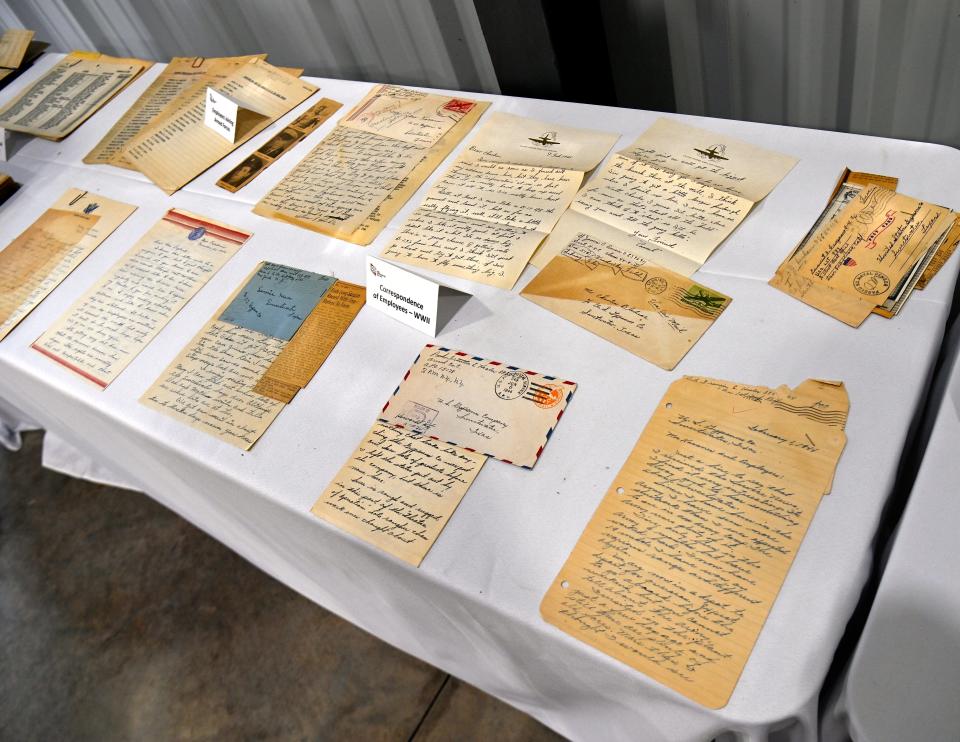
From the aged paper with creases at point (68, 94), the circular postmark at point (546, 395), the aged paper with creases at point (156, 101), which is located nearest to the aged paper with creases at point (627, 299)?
the circular postmark at point (546, 395)

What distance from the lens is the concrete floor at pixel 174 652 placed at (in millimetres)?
1581

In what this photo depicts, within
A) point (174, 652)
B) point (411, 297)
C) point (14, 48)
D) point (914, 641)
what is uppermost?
point (14, 48)

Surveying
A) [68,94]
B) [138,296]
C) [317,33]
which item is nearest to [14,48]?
[68,94]

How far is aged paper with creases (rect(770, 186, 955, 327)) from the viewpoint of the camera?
0.93 m

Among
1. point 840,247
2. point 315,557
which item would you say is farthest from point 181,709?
point 840,247

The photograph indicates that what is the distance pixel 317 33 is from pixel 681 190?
1.19m

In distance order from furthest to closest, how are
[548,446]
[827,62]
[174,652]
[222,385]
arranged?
[174,652], [827,62], [222,385], [548,446]

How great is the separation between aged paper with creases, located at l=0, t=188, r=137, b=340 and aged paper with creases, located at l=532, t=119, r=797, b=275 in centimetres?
96

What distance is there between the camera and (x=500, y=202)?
121cm

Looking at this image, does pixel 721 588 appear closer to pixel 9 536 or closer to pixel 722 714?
pixel 722 714

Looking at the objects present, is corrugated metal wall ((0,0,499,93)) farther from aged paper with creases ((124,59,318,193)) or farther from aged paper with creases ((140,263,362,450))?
aged paper with creases ((140,263,362,450))

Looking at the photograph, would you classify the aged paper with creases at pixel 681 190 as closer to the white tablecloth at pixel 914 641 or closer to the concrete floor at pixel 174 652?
the white tablecloth at pixel 914 641

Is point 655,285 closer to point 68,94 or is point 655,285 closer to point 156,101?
point 156,101

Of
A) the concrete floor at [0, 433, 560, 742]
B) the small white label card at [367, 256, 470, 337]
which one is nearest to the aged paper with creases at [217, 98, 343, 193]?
the small white label card at [367, 256, 470, 337]
